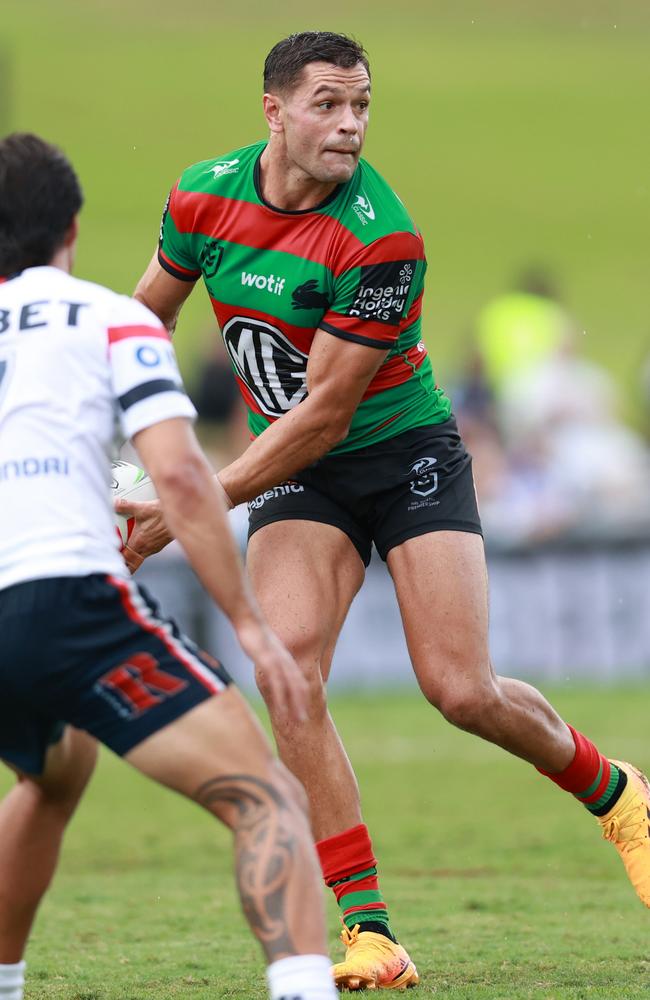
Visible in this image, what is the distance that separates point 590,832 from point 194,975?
12.7ft

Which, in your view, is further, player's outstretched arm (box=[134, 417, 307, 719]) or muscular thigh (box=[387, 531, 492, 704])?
muscular thigh (box=[387, 531, 492, 704])

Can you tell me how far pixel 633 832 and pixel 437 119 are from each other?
41.1 meters

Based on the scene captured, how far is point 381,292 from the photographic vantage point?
18.3 ft

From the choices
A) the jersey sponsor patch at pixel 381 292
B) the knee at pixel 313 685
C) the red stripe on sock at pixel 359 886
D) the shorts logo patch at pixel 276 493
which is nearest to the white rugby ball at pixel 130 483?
the shorts logo patch at pixel 276 493

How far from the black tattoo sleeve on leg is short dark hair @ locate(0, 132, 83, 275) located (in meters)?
1.40

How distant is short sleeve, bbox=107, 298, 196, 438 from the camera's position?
404 centimetres

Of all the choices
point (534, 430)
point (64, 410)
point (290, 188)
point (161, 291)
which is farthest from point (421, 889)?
point (534, 430)

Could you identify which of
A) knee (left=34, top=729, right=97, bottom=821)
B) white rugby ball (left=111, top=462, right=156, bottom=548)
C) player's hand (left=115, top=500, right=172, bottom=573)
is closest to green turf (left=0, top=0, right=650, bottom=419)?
white rugby ball (left=111, top=462, right=156, bottom=548)

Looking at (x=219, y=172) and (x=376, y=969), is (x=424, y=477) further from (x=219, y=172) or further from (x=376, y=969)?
(x=376, y=969)

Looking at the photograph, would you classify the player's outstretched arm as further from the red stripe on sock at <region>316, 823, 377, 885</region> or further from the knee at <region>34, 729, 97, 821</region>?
the red stripe on sock at <region>316, 823, 377, 885</region>

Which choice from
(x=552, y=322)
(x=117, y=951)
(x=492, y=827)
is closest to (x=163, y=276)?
(x=117, y=951)

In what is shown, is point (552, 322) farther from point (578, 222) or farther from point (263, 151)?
point (578, 222)

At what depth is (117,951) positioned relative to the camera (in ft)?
20.0

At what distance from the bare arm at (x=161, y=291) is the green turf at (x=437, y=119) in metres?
26.4
